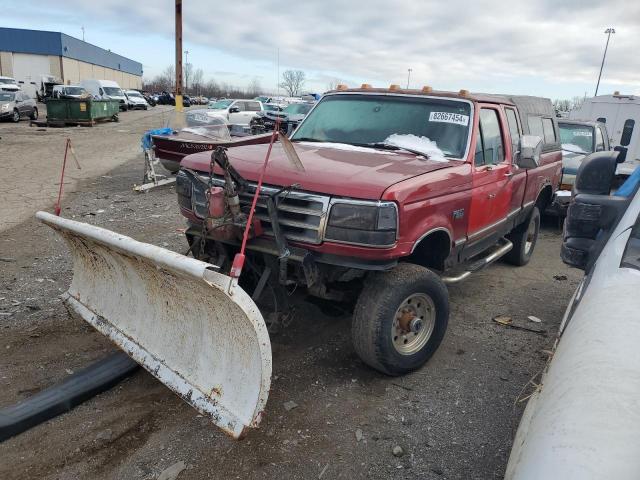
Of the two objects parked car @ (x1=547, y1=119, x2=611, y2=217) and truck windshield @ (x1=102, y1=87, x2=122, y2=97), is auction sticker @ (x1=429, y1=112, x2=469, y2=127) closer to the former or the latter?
parked car @ (x1=547, y1=119, x2=611, y2=217)

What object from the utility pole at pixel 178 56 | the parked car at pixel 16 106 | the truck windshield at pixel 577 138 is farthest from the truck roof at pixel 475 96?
the parked car at pixel 16 106

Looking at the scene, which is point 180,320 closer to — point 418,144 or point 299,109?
point 418,144

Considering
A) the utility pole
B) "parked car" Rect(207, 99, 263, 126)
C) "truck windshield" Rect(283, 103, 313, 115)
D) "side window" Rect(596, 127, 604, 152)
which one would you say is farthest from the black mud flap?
"parked car" Rect(207, 99, 263, 126)

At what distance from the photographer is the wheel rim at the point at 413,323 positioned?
3.72 metres

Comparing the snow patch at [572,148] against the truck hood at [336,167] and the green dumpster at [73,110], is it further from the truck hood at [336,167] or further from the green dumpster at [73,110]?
the green dumpster at [73,110]

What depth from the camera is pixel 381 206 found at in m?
3.24

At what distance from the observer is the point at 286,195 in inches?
137

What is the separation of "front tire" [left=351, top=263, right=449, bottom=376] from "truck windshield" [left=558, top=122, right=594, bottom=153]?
8.03 meters

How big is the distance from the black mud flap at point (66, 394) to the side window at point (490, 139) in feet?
11.2

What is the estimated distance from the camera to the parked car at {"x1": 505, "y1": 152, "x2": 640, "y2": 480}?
4.98 feet

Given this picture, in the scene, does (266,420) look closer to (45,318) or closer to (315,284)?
(315,284)

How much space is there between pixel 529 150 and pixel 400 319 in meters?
2.26

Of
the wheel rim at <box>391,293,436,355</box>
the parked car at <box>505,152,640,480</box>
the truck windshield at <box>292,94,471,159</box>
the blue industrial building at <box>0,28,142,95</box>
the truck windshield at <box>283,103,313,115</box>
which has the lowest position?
the wheel rim at <box>391,293,436,355</box>

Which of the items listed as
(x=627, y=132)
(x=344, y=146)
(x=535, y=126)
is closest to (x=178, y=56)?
(x=535, y=126)
